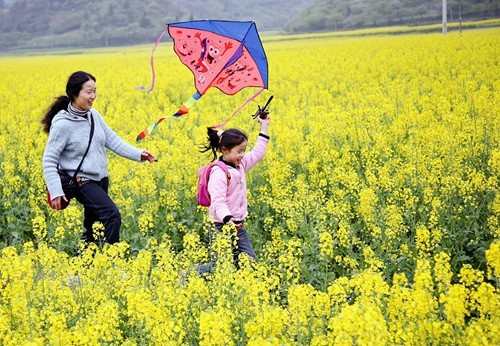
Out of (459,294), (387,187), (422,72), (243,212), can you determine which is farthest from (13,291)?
(422,72)

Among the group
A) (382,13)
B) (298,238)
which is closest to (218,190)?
(298,238)

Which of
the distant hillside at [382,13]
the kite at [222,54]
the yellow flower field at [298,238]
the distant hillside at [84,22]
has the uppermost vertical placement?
the distant hillside at [84,22]

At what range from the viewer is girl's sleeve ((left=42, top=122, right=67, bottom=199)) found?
5266 mm

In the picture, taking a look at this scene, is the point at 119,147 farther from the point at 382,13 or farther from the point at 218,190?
the point at 382,13

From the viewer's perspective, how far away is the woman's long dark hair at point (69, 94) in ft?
17.3

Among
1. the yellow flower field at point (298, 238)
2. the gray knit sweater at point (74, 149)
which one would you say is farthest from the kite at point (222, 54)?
the yellow flower field at point (298, 238)

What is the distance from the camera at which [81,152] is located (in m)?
5.50

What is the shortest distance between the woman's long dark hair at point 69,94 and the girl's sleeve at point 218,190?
127cm

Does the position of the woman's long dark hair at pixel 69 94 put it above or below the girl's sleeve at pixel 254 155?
above

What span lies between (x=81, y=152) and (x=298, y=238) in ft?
6.86

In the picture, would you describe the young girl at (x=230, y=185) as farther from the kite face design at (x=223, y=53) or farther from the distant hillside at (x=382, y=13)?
the distant hillside at (x=382, y=13)

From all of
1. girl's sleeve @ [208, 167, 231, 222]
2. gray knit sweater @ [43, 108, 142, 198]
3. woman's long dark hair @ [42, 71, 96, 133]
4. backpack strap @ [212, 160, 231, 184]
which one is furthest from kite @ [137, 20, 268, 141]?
girl's sleeve @ [208, 167, 231, 222]

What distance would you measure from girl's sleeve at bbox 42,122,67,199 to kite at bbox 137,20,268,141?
0.67 m

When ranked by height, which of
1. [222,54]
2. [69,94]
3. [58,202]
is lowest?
[58,202]
